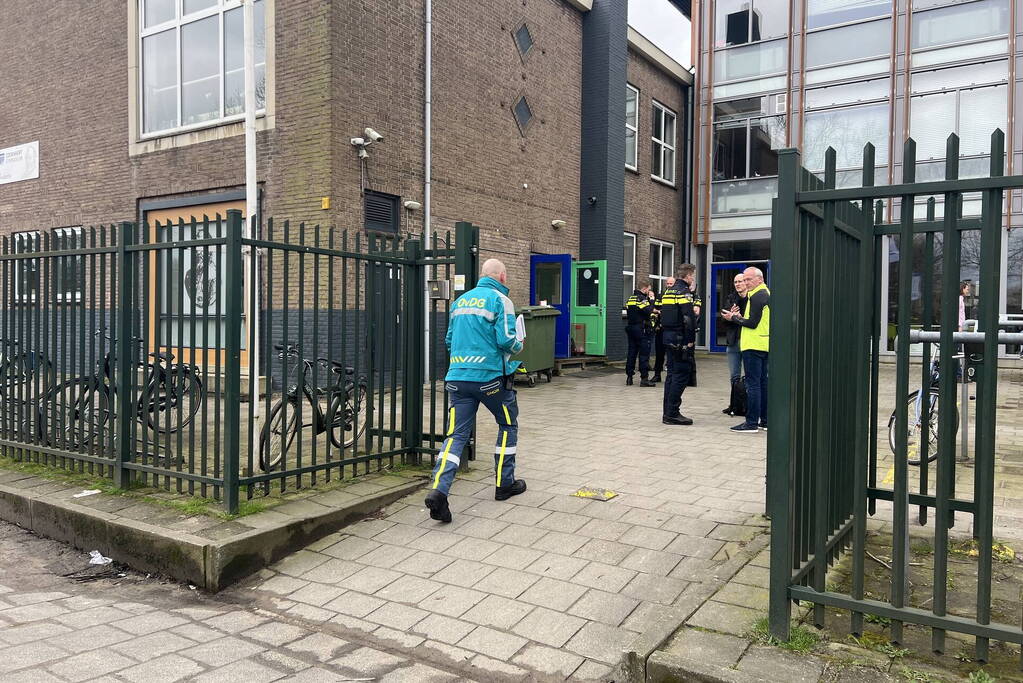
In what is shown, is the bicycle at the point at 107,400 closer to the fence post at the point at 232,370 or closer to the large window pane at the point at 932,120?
the fence post at the point at 232,370

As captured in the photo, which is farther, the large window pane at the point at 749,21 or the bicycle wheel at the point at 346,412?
the large window pane at the point at 749,21

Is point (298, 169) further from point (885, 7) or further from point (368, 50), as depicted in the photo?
point (885, 7)

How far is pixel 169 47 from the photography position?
12.8m

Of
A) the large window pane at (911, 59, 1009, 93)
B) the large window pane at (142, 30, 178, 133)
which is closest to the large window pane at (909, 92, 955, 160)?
the large window pane at (911, 59, 1009, 93)

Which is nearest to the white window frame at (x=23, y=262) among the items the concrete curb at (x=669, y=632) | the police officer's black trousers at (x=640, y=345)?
the concrete curb at (x=669, y=632)

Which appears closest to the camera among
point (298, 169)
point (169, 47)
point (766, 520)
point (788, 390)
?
point (788, 390)

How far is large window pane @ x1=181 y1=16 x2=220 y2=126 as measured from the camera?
12297mm

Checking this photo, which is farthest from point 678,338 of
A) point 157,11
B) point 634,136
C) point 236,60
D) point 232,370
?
point 634,136

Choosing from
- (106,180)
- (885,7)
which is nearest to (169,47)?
(106,180)

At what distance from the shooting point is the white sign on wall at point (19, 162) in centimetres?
1464

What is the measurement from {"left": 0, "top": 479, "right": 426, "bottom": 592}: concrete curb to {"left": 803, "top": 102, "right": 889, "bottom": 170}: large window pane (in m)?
16.3

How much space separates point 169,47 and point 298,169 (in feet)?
13.2

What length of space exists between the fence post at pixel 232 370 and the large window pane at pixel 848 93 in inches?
685

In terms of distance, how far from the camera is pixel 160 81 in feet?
42.4
